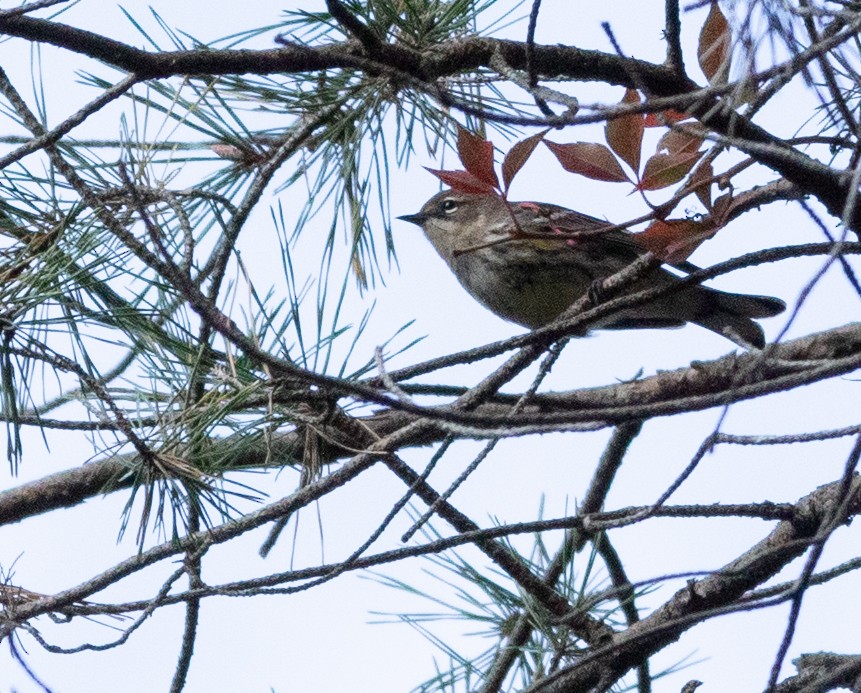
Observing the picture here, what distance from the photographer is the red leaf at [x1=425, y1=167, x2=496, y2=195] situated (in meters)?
2.21

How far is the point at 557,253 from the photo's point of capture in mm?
4316

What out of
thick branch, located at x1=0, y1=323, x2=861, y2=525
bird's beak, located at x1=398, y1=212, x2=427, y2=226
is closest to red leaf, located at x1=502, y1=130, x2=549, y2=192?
thick branch, located at x1=0, y1=323, x2=861, y2=525

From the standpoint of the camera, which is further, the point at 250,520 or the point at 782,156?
the point at 250,520

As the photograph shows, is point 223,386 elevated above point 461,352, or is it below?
above

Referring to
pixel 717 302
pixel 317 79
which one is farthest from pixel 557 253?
pixel 317 79

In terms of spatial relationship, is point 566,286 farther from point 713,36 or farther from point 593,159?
point 713,36

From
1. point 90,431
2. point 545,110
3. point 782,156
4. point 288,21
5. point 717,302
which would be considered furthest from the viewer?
point 717,302

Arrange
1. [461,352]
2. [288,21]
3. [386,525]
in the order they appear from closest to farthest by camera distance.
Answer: [386,525] < [461,352] < [288,21]

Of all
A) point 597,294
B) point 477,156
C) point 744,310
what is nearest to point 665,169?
point 477,156

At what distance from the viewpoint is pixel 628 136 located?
2055 mm

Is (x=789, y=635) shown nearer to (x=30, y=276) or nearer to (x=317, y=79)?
(x=30, y=276)

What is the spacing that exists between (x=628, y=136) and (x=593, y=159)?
0.23 ft

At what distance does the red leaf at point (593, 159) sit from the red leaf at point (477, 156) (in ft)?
0.50

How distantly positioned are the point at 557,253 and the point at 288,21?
1659 mm
